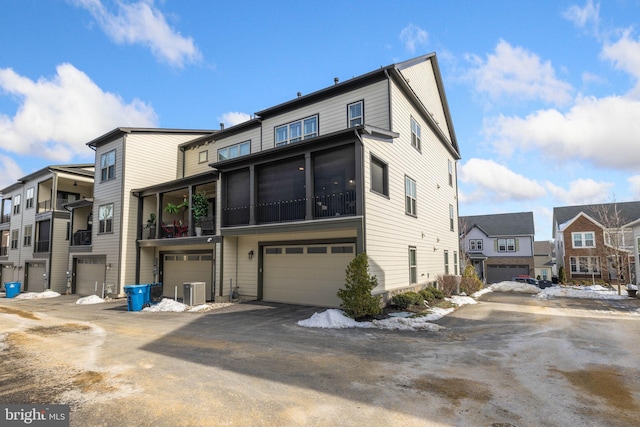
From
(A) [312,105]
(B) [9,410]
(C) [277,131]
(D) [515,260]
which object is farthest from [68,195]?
(D) [515,260]

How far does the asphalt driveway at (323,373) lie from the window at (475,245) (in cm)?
3465

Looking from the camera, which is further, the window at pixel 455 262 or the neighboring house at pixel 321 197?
the window at pixel 455 262

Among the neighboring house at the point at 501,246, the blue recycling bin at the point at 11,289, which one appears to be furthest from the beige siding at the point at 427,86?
the blue recycling bin at the point at 11,289

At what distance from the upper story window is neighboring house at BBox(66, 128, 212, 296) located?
6.78 meters

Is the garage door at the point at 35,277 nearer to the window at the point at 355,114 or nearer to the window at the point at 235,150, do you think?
the window at the point at 235,150

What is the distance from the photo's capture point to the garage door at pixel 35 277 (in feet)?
86.5

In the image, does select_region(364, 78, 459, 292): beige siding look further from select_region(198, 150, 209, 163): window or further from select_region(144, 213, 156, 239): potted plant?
select_region(144, 213, 156, 239): potted plant

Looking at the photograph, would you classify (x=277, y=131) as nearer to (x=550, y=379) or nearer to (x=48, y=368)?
(x=48, y=368)

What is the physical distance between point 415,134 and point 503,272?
32.2m

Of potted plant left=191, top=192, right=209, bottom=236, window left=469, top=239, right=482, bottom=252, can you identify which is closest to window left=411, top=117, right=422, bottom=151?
potted plant left=191, top=192, right=209, bottom=236

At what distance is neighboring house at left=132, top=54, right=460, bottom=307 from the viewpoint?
13.0m

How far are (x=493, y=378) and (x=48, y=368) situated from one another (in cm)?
802

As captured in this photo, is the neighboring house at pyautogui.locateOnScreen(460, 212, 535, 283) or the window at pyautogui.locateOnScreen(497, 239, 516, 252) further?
the window at pyautogui.locateOnScreen(497, 239, 516, 252)

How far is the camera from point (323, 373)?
6277 millimetres
